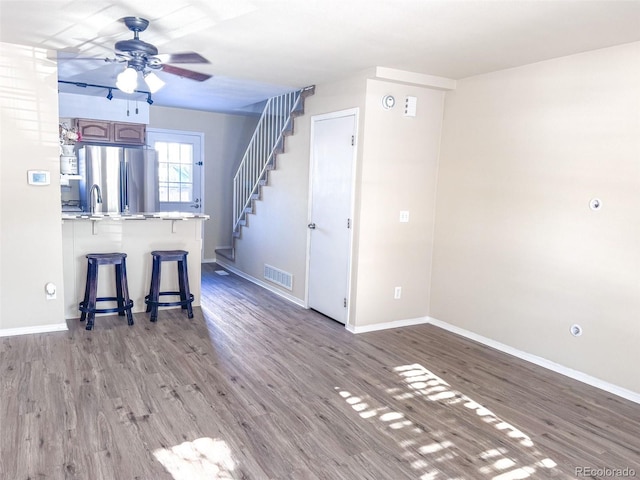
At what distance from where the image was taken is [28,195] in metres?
3.90

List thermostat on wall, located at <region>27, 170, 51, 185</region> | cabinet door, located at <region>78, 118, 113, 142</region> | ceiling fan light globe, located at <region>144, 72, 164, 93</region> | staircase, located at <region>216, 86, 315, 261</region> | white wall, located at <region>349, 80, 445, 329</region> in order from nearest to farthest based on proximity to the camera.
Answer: ceiling fan light globe, located at <region>144, 72, 164, 93</region> → thermostat on wall, located at <region>27, 170, 51, 185</region> → white wall, located at <region>349, 80, 445, 329</region> → staircase, located at <region>216, 86, 315, 261</region> → cabinet door, located at <region>78, 118, 113, 142</region>

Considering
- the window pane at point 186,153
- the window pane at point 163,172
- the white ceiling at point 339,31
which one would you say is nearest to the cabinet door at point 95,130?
the window pane at point 163,172

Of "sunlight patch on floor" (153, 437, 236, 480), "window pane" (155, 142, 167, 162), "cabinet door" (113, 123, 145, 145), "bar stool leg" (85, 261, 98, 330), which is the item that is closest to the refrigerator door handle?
"cabinet door" (113, 123, 145, 145)

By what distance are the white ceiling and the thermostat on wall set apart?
1.03 m

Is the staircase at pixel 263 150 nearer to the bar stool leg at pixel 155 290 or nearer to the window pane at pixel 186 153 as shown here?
the window pane at pixel 186 153

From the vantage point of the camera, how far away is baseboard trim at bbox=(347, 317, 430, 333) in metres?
4.43

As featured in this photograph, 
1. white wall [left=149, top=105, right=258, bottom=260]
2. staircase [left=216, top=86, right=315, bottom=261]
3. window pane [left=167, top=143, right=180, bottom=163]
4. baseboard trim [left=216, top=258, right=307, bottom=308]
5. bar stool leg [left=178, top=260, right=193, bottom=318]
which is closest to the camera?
bar stool leg [left=178, top=260, right=193, bottom=318]

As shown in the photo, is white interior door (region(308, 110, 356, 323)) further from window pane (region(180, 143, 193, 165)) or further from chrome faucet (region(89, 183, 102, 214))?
window pane (region(180, 143, 193, 165))

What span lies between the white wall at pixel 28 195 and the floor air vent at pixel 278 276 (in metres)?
2.42

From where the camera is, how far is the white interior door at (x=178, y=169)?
7246mm

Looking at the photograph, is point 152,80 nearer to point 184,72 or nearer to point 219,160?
point 184,72

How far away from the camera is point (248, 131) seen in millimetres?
7863

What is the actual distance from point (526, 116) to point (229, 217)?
5348mm

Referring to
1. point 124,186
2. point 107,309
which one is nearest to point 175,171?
point 124,186
